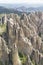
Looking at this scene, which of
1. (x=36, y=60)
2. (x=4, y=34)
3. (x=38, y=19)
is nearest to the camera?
(x=36, y=60)

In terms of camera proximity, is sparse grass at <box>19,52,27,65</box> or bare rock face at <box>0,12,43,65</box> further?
sparse grass at <box>19,52,27,65</box>

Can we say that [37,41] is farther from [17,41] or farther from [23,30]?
[17,41]

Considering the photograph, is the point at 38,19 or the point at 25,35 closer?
the point at 25,35

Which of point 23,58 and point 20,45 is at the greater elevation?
point 20,45

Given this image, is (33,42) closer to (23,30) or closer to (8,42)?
(23,30)

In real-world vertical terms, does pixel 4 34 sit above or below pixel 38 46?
above

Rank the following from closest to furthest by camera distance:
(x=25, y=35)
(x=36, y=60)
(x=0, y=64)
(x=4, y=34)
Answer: (x=0, y=64)
(x=36, y=60)
(x=4, y=34)
(x=25, y=35)

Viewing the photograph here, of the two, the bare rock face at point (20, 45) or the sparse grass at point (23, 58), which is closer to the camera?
the bare rock face at point (20, 45)

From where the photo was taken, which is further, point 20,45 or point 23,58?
point 20,45

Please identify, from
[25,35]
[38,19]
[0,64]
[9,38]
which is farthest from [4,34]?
[38,19]
